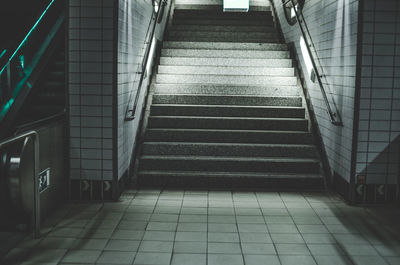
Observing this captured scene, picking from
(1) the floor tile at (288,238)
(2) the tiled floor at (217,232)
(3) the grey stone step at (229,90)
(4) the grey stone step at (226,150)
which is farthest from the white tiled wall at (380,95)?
(3) the grey stone step at (229,90)

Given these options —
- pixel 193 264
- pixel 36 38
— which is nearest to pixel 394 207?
pixel 193 264

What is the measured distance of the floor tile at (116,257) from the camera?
400cm

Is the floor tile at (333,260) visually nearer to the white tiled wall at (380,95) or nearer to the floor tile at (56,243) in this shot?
the white tiled wall at (380,95)

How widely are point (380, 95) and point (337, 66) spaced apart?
0.83m

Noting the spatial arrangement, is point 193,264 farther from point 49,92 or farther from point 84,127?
point 49,92

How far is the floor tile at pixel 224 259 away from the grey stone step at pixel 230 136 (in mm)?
3167

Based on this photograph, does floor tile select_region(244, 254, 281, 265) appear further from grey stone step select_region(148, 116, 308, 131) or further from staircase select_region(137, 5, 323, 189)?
grey stone step select_region(148, 116, 308, 131)

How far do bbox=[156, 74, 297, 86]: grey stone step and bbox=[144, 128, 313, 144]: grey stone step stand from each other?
1326 mm

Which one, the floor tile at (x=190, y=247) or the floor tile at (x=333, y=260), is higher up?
the floor tile at (x=190, y=247)

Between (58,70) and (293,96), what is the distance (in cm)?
392

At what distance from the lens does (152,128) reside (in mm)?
7441

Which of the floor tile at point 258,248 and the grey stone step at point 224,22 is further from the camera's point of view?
the grey stone step at point 224,22

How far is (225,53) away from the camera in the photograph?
350 inches

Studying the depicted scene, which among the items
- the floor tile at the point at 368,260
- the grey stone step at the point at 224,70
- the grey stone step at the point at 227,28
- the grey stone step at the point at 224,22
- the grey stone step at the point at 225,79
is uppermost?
the grey stone step at the point at 224,22
